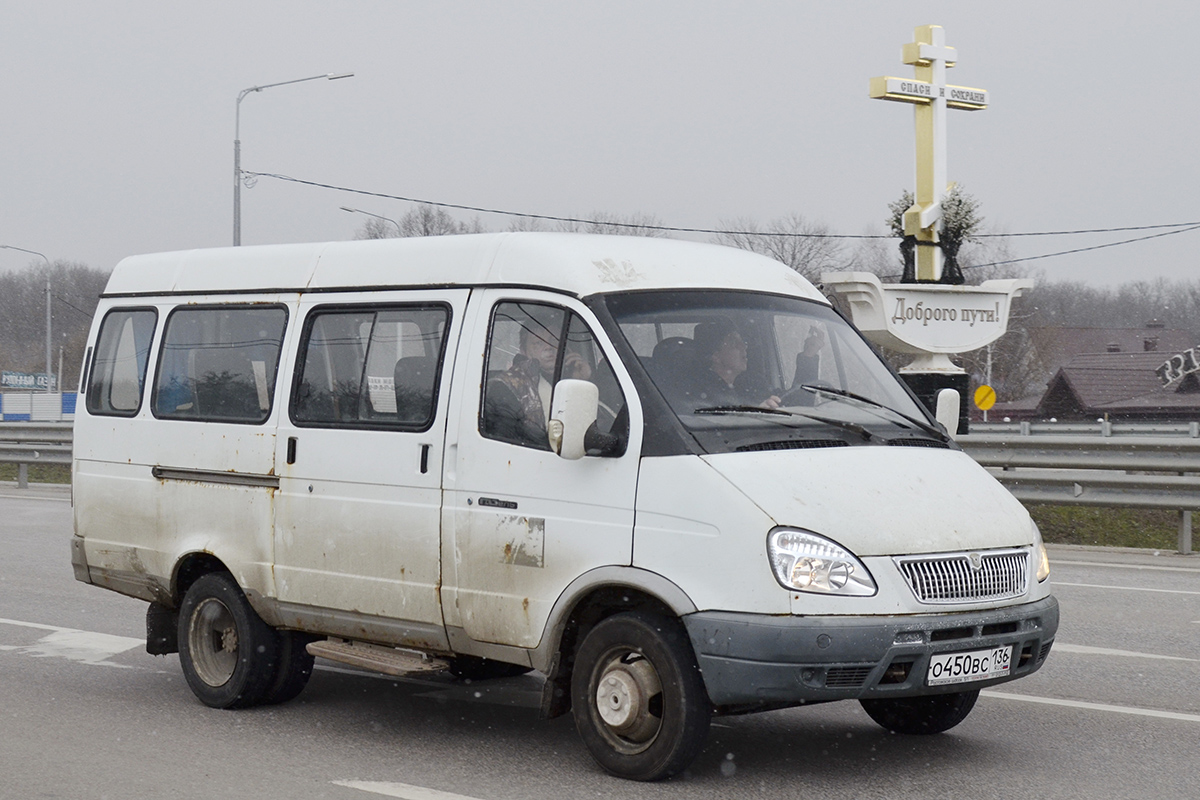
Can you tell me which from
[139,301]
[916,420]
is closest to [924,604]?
[916,420]

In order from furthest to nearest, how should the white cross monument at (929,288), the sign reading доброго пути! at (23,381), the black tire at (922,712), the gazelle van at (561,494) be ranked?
1. the sign reading доброго пути! at (23,381)
2. the white cross monument at (929,288)
3. the black tire at (922,712)
4. the gazelle van at (561,494)

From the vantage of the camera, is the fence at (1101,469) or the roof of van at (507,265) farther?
the fence at (1101,469)

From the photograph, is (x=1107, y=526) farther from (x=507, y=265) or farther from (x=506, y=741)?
(x=507, y=265)

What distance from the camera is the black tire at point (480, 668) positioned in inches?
264

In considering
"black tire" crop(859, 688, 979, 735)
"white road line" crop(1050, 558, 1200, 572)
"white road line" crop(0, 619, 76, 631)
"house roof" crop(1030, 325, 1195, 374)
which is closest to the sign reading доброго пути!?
"house roof" crop(1030, 325, 1195, 374)

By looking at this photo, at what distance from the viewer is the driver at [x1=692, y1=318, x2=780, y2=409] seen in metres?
5.94

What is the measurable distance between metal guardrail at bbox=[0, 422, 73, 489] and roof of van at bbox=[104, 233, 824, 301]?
18.3 meters

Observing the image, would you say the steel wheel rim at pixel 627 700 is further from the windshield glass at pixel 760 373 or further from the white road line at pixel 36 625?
the white road line at pixel 36 625

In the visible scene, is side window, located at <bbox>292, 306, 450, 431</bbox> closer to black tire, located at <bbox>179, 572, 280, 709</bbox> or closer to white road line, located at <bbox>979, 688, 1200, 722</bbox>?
black tire, located at <bbox>179, 572, 280, 709</bbox>

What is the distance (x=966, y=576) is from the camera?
5.54 m

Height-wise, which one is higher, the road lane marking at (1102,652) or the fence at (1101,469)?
the fence at (1101,469)

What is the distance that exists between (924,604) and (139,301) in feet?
15.7

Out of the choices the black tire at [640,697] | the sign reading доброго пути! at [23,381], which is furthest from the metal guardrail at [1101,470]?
the sign reading доброго пути! at [23,381]

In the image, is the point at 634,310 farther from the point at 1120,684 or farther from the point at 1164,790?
the point at 1120,684
